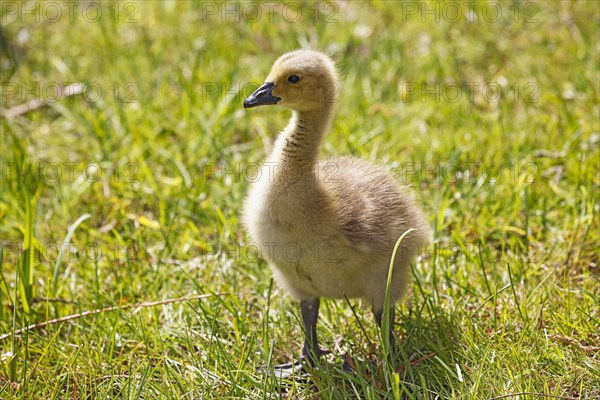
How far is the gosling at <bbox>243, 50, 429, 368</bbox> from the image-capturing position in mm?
3021

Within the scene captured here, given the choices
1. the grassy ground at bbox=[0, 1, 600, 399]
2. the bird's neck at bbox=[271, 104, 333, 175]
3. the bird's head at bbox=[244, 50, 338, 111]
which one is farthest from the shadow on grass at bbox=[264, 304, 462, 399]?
the bird's head at bbox=[244, 50, 338, 111]

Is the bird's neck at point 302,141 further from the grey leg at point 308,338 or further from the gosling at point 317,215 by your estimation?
the grey leg at point 308,338

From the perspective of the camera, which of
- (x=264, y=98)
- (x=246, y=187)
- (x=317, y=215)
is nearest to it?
(x=317, y=215)

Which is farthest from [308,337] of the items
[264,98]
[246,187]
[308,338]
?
[246,187]

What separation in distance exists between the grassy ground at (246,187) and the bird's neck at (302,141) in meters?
0.65

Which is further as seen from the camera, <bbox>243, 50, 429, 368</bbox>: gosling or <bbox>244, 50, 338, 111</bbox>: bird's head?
<bbox>244, 50, 338, 111</bbox>: bird's head

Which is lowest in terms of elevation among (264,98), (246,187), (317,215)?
(246,187)

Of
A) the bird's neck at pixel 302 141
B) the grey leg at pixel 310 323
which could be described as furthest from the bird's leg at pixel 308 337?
the bird's neck at pixel 302 141

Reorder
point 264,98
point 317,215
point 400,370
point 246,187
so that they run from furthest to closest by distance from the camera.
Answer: point 246,187
point 264,98
point 400,370
point 317,215

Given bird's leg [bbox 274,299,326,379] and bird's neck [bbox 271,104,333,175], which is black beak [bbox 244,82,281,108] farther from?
bird's leg [bbox 274,299,326,379]

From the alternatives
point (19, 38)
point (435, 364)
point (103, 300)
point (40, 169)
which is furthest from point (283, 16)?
point (435, 364)

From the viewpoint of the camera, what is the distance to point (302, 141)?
3146 mm

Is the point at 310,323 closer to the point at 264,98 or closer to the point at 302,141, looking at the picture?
the point at 302,141

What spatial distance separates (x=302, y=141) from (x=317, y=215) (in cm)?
32
